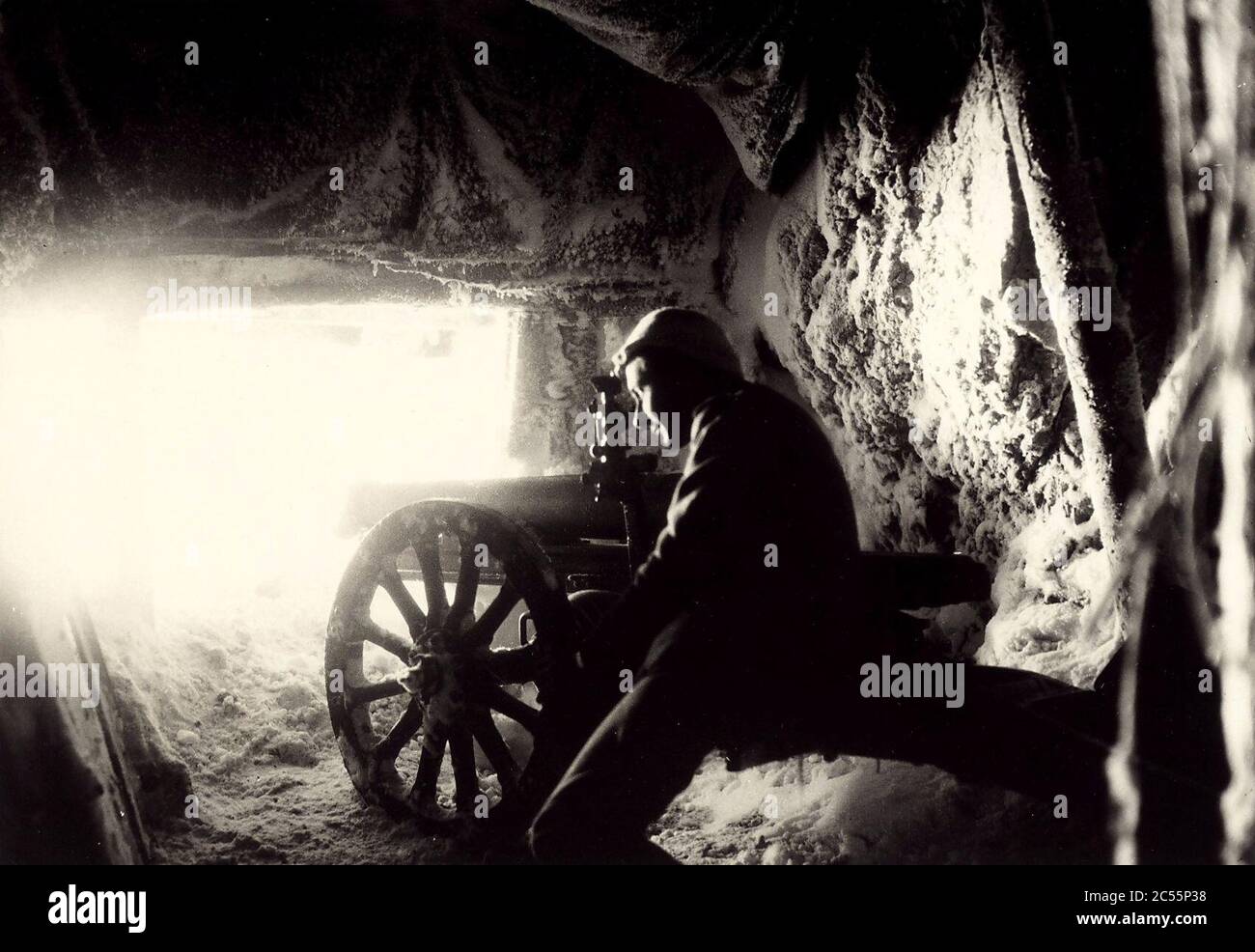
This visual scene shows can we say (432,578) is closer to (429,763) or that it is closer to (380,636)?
(380,636)

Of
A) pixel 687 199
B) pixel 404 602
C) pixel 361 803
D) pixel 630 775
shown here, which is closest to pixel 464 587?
pixel 404 602

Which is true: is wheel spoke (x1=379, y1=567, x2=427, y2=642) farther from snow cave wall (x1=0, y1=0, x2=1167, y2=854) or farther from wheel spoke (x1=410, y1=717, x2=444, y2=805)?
snow cave wall (x1=0, y1=0, x2=1167, y2=854)

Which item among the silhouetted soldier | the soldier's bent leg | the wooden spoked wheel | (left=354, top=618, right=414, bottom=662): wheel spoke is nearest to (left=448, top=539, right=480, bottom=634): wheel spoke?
the wooden spoked wheel

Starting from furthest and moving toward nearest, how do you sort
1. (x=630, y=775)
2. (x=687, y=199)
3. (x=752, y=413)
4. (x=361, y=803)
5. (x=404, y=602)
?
(x=687, y=199), (x=361, y=803), (x=404, y=602), (x=752, y=413), (x=630, y=775)

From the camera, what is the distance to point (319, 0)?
2562 mm

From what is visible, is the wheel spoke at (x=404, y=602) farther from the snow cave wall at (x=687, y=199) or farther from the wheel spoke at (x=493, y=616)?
the snow cave wall at (x=687, y=199)

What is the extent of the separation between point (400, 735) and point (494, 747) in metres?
0.32

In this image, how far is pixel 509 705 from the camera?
1956mm

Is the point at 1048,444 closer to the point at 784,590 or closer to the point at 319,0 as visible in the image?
the point at 784,590

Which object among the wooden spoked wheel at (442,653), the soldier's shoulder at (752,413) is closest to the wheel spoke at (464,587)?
the wooden spoked wheel at (442,653)

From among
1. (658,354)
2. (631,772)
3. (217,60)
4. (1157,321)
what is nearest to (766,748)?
(631,772)

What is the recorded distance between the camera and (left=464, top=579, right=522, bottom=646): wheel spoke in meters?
1.95

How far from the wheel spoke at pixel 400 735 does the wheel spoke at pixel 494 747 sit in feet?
0.67

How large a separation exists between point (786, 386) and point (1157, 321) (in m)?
1.77
